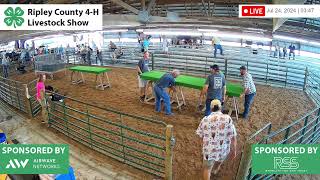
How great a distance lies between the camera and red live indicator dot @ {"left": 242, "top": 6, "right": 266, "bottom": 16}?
8145 millimetres

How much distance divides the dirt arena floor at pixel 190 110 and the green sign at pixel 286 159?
0.83m

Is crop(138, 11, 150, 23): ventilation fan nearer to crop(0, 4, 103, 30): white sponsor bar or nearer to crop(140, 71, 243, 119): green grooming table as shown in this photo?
crop(0, 4, 103, 30): white sponsor bar

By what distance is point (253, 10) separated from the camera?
8.66 m

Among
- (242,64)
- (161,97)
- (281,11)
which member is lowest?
(161,97)

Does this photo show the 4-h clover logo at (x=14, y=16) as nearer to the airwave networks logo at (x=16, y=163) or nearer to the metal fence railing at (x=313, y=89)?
the airwave networks logo at (x=16, y=163)

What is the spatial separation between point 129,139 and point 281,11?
4.85 meters

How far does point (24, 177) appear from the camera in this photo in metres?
3.24

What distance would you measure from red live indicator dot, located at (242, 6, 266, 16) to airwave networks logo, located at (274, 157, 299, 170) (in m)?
5.08

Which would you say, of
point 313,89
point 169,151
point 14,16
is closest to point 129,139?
point 169,151

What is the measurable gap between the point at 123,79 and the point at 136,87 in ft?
6.19

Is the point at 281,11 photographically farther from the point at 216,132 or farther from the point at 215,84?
the point at 216,132

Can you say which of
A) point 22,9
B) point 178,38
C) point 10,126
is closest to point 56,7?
point 22,9

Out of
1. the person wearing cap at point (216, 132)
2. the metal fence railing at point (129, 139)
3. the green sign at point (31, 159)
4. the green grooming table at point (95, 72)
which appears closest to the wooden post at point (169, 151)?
the metal fence railing at point (129, 139)

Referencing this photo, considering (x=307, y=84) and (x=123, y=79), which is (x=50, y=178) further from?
(x=307, y=84)
